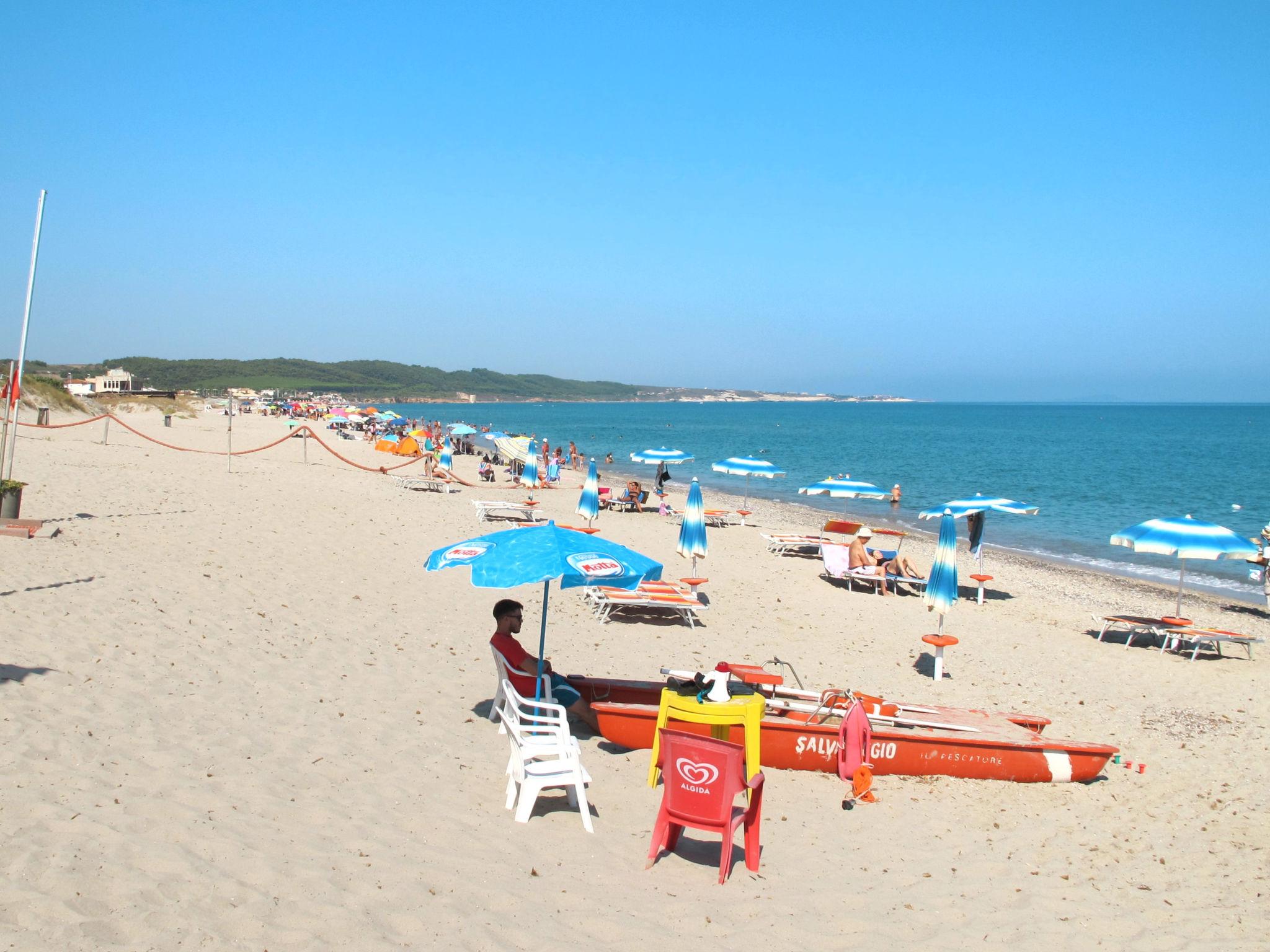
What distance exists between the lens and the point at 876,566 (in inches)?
583

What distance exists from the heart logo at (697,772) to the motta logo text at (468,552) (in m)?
2.22

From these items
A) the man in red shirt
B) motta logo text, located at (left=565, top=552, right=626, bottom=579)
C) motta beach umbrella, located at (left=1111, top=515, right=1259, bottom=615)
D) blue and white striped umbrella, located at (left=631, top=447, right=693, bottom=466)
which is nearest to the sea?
blue and white striped umbrella, located at (left=631, top=447, right=693, bottom=466)

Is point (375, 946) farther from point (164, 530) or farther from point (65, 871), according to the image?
point (164, 530)

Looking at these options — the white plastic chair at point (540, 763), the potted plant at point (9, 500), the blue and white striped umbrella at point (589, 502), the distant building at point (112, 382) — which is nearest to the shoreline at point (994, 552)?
the blue and white striped umbrella at point (589, 502)

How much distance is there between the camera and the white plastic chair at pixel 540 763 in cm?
524

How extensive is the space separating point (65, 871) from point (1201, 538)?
42.8 feet

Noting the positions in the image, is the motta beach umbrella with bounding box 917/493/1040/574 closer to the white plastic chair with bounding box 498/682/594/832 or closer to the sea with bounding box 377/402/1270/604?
the sea with bounding box 377/402/1270/604

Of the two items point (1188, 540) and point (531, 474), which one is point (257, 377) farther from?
point (1188, 540)

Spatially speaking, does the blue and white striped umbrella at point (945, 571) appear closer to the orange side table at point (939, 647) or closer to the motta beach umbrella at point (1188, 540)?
the orange side table at point (939, 647)

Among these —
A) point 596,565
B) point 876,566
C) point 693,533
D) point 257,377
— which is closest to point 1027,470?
point 876,566

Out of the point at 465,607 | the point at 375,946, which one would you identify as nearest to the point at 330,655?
the point at 465,607

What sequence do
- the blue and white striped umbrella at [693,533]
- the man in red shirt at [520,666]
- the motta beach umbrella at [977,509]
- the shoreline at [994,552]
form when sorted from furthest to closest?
the shoreline at [994,552] → the motta beach umbrella at [977,509] → the blue and white striped umbrella at [693,533] → the man in red shirt at [520,666]

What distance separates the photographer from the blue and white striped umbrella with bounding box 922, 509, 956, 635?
408 inches

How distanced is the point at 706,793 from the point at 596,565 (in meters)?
1.88
